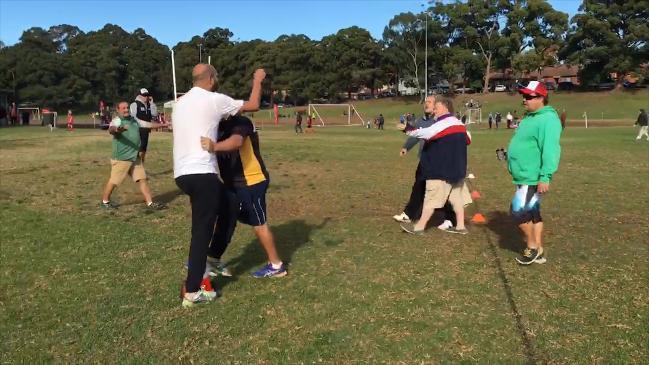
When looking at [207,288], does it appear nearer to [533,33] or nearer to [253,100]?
[253,100]

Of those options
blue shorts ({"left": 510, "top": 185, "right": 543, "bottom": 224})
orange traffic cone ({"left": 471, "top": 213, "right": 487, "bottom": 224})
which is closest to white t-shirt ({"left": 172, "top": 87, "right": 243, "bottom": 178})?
blue shorts ({"left": 510, "top": 185, "right": 543, "bottom": 224})

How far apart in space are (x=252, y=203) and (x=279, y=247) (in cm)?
161

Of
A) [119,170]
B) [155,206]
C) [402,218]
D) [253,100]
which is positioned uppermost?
[253,100]

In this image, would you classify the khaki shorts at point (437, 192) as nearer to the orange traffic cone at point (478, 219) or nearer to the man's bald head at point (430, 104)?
the man's bald head at point (430, 104)

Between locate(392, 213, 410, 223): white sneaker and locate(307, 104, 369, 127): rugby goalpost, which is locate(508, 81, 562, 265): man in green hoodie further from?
locate(307, 104, 369, 127): rugby goalpost

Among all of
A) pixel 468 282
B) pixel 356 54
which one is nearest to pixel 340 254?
pixel 468 282

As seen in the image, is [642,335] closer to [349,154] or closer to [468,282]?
[468,282]

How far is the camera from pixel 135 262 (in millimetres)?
5766

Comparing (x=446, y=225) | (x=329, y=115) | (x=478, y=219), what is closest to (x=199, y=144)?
(x=446, y=225)

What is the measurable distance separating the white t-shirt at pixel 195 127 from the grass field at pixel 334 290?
3.89ft

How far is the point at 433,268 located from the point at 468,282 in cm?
50

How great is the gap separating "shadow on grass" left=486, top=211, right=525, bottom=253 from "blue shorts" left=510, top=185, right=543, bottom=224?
0.71 metres

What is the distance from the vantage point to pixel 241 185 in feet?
15.8

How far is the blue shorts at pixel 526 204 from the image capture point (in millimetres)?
5426
